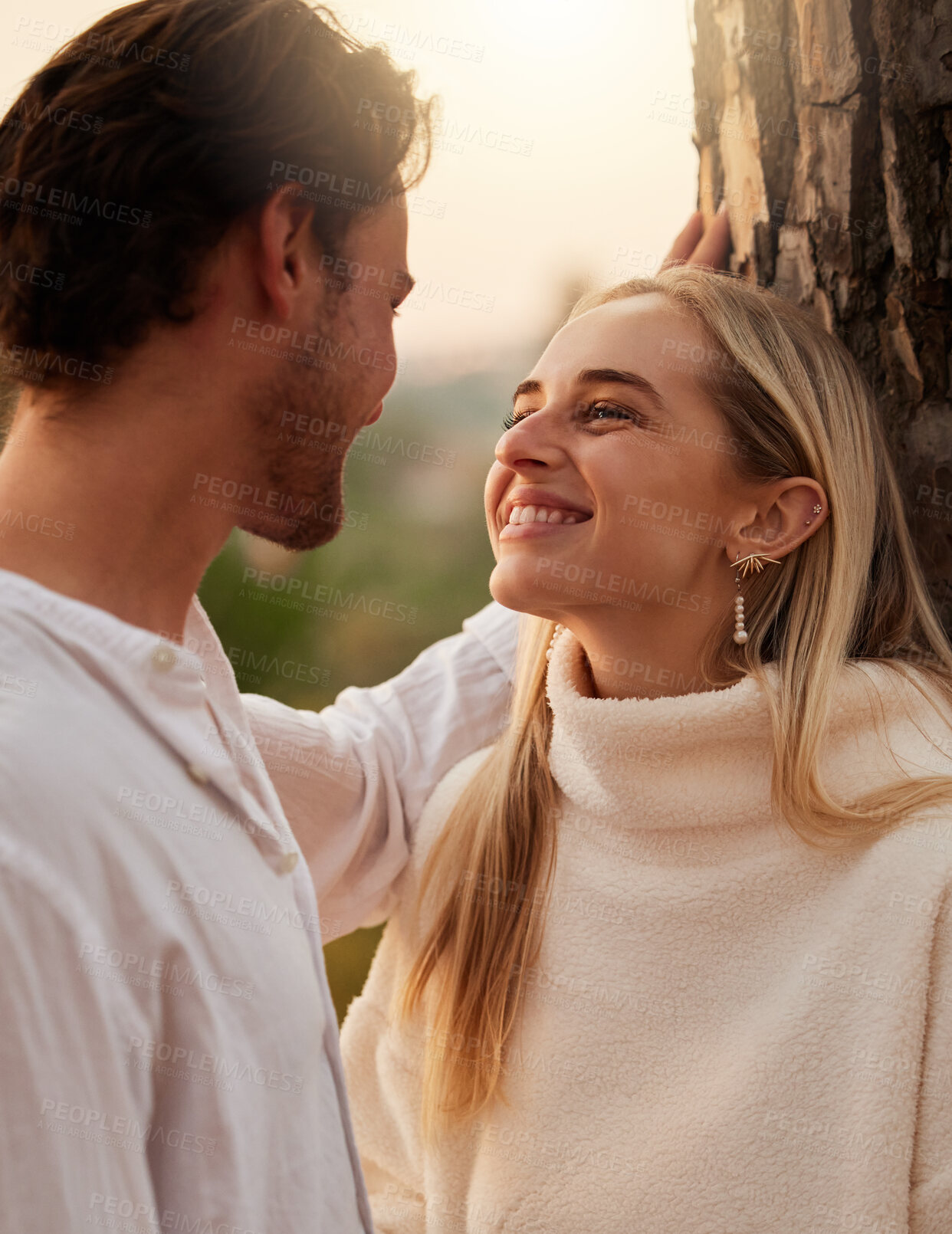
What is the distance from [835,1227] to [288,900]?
28.7 inches

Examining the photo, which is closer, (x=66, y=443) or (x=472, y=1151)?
(x=66, y=443)

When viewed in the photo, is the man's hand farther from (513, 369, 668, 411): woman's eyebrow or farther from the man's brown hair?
the man's brown hair

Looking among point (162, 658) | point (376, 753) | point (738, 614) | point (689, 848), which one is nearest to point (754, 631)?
point (738, 614)

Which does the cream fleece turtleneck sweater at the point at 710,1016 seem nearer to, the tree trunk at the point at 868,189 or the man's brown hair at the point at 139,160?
the tree trunk at the point at 868,189

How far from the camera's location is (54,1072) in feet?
2.81

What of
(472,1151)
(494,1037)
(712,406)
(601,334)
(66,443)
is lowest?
(472,1151)

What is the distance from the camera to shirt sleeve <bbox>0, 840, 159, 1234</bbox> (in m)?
0.84

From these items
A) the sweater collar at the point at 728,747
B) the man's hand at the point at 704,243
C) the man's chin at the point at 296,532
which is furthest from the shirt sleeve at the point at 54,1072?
the man's hand at the point at 704,243

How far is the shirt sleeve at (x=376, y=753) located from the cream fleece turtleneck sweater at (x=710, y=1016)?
0.25 meters

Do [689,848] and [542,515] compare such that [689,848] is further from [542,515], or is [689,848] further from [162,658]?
[162,658]

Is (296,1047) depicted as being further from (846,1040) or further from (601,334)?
(601,334)

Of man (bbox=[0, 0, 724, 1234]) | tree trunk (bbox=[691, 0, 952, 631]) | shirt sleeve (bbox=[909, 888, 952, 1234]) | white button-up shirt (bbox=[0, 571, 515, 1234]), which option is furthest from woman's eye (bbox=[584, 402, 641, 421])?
shirt sleeve (bbox=[909, 888, 952, 1234])

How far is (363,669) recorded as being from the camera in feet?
18.7

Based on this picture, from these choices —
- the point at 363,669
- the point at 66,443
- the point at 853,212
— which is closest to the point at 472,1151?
the point at 66,443
